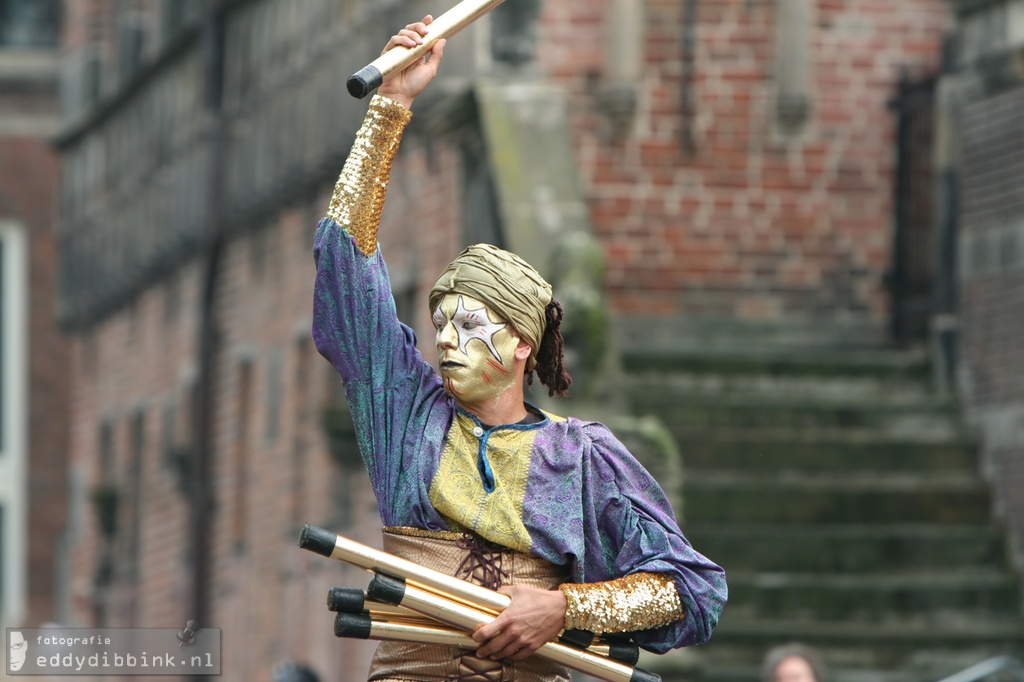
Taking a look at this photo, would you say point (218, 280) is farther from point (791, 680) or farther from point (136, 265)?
point (791, 680)

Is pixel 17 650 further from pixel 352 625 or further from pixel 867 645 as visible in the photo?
pixel 867 645

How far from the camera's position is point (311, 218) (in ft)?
71.9

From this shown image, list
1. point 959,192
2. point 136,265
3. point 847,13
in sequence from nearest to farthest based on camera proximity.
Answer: point 959,192
point 847,13
point 136,265

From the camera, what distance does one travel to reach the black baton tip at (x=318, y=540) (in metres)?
6.11

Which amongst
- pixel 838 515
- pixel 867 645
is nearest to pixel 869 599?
pixel 867 645

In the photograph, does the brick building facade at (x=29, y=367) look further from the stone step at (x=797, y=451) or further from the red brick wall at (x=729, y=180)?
the stone step at (x=797, y=451)

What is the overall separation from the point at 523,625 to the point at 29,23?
32.4m

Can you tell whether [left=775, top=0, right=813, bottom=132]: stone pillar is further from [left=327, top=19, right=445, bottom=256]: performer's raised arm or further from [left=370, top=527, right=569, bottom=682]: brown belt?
[left=370, top=527, right=569, bottom=682]: brown belt

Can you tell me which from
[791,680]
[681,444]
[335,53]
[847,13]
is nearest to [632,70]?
[847,13]

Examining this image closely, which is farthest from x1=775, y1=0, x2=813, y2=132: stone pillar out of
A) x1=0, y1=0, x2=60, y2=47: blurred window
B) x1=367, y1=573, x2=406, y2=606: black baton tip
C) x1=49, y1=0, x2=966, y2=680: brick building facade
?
x1=0, y1=0, x2=60, y2=47: blurred window

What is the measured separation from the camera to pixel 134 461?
28.8m

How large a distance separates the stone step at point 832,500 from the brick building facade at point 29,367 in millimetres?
20609

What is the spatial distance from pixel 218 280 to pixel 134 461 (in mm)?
4146

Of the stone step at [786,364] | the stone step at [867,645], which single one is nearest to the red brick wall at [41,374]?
the stone step at [786,364]
